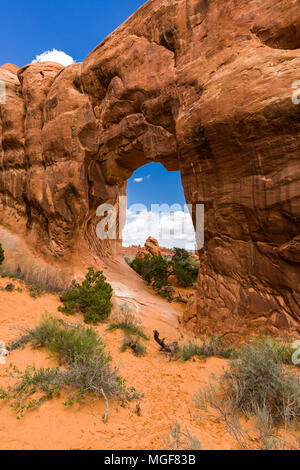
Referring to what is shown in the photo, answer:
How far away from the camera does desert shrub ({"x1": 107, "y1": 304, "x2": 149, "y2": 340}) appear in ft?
20.5

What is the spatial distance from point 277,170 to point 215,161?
5.22 feet

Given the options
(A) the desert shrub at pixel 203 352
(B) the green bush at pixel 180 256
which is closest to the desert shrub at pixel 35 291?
(A) the desert shrub at pixel 203 352

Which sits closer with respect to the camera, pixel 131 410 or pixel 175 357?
pixel 131 410

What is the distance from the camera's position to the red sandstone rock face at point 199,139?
206 inches

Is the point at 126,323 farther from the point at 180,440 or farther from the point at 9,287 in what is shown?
the point at 180,440

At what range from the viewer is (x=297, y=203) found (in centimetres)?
496

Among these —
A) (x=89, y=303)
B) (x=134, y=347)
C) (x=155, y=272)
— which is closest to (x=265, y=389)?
(x=134, y=347)

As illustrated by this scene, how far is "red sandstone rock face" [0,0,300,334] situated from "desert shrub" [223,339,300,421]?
7.90 feet

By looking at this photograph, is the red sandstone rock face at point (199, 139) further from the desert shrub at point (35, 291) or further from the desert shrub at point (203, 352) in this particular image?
the desert shrub at point (35, 291)

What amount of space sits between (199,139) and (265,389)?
556cm

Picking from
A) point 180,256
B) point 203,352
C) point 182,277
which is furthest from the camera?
point 180,256

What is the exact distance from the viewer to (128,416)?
294 centimetres
